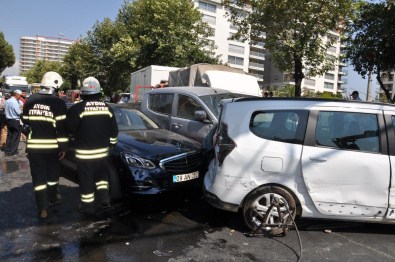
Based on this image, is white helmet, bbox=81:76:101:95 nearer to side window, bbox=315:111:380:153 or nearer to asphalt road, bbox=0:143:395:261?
asphalt road, bbox=0:143:395:261

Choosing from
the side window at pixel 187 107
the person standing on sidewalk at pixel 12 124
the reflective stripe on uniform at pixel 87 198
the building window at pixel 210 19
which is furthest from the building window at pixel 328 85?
the reflective stripe on uniform at pixel 87 198

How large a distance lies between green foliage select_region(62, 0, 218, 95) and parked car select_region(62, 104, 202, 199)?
2073cm

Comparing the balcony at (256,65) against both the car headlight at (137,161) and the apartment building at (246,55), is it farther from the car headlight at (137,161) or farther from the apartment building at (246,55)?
the car headlight at (137,161)

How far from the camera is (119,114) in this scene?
677cm

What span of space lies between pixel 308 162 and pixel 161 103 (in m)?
4.62

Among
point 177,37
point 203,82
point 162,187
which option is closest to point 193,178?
point 162,187

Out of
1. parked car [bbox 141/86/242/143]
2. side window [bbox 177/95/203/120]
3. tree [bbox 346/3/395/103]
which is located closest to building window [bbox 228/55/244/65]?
tree [bbox 346/3/395/103]

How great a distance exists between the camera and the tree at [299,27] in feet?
41.0

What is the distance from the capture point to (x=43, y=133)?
4809mm

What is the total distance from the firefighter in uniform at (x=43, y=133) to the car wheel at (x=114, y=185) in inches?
29.0

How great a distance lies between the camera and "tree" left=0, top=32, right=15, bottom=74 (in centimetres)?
6199

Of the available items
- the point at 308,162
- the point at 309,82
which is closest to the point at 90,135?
the point at 308,162

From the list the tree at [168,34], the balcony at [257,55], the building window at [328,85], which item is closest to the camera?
the tree at [168,34]

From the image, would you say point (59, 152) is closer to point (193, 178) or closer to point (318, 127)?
point (193, 178)
